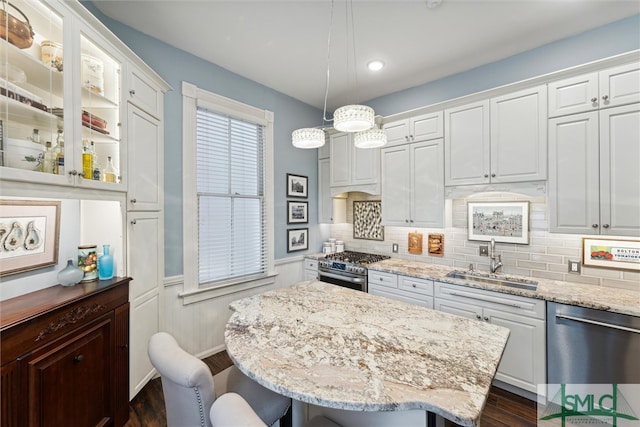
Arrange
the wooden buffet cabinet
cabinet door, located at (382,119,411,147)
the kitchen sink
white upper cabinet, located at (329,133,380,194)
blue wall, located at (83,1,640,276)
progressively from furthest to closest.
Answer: white upper cabinet, located at (329,133,380,194)
cabinet door, located at (382,119,411,147)
the kitchen sink
blue wall, located at (83,1,640,276)
the wooden buffet cabinet

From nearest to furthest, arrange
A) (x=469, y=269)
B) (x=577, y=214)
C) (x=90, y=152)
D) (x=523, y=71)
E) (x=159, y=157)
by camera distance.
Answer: (x=90, y=152) < (x=577, y=214) < (x=159, y=157) < (x=523, y=71) < (x=469, y=269)

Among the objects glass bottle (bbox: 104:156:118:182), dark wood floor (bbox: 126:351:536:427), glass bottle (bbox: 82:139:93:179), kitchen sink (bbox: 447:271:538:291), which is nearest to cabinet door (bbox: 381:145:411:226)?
kitchen sink (bbox: 447:271:538:291)

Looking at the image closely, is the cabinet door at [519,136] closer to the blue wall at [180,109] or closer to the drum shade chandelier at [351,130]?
the drum shade chandelier at [351,130]

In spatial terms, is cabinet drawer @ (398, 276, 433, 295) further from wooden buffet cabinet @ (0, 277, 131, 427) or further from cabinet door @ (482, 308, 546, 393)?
wooden buffet cabinet @ (0, 277, 131, 427)

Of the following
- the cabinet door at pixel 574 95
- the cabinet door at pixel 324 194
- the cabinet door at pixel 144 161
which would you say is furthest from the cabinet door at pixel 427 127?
the cabinet door at pixel 144 161

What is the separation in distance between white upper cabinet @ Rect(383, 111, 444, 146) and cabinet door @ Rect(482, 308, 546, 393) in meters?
1.86

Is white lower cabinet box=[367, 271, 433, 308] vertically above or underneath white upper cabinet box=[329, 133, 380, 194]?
underneath

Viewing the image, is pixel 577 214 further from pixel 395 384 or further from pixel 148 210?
pixel 148 210

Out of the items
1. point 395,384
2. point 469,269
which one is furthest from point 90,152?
point 469,269

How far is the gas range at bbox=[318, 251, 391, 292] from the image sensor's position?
3055 mm

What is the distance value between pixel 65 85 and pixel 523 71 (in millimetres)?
3666

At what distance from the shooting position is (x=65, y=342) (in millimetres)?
1401

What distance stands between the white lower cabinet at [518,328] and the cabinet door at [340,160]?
6.54 feet

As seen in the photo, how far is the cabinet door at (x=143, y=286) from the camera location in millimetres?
1983
